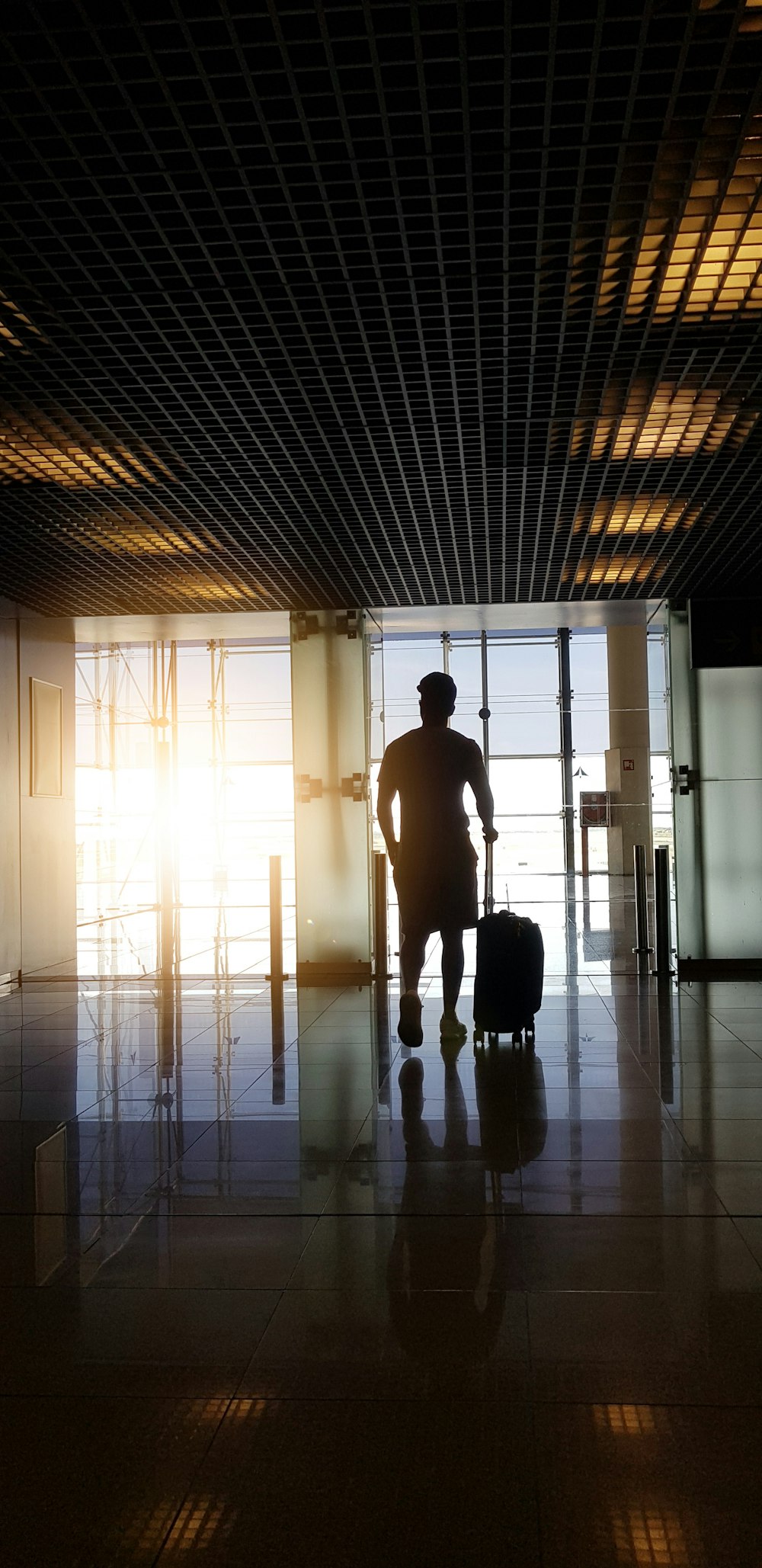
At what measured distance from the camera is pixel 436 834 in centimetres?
594

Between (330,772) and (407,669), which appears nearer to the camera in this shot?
(330,772)

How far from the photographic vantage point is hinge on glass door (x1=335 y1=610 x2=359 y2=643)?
29.4 feet

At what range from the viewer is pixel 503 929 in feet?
18.9

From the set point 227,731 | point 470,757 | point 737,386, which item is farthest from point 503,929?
point 227,731

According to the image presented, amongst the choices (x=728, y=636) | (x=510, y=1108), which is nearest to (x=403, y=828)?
(x=510, y=1108)

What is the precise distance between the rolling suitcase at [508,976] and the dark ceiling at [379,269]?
2242mm

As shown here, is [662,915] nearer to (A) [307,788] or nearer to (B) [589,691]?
(A) [307,788]

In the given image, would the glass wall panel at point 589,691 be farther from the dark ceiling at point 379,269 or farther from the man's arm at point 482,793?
the man's arm at point 482,793

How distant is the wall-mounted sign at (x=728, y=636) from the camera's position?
8641 mm

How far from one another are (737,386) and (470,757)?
7.25 ft

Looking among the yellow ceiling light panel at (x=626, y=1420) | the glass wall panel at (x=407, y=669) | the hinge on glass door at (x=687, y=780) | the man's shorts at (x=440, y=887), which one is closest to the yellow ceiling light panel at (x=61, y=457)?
the man's shorts at (x=440, y=887)

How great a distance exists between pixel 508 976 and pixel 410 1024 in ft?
1.80

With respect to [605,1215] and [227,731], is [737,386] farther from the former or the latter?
[227,731]

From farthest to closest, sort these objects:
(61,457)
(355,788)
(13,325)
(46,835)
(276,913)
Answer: (46,835), (355,788), (276,913), (61,457), (13,325)
